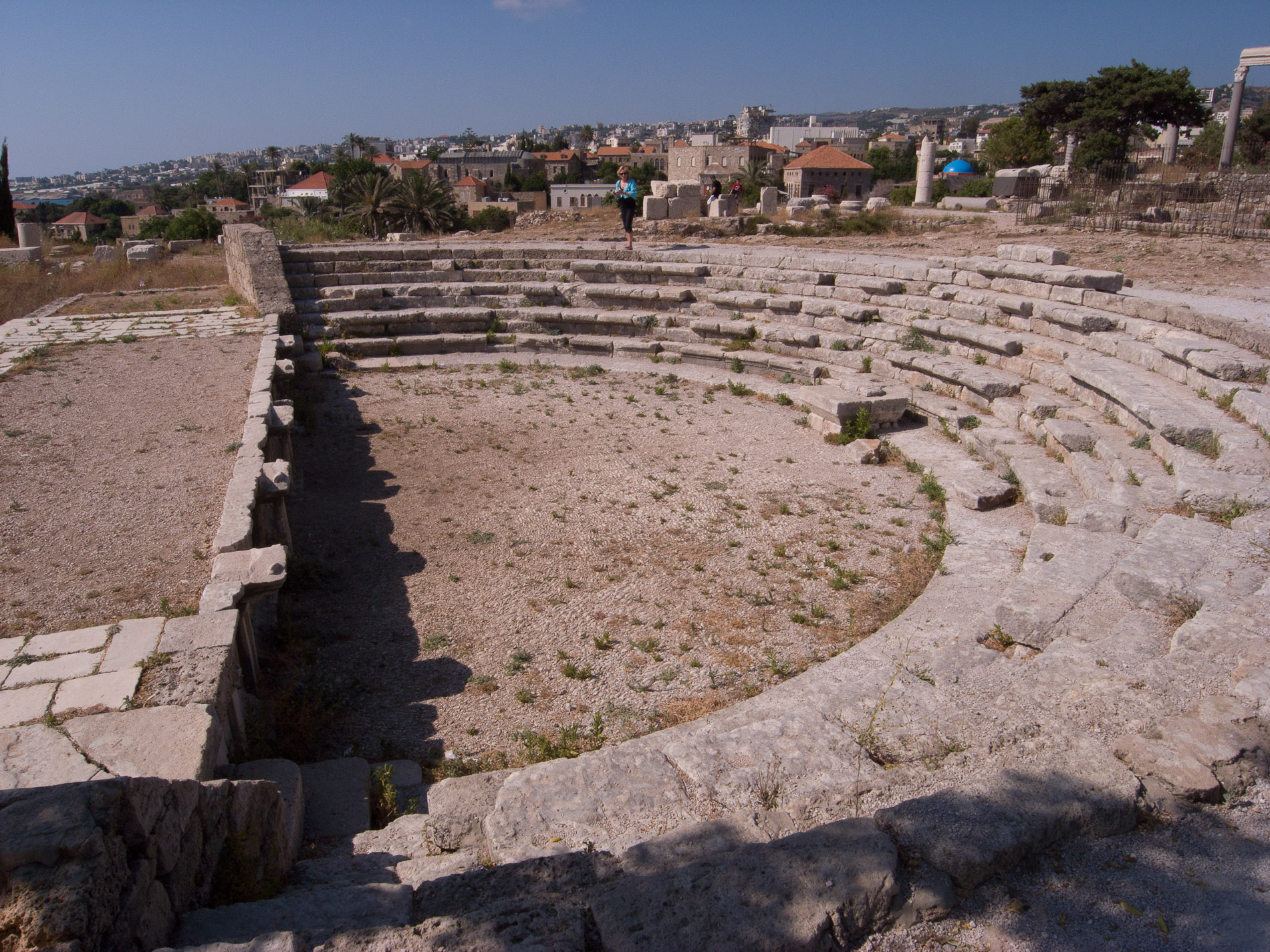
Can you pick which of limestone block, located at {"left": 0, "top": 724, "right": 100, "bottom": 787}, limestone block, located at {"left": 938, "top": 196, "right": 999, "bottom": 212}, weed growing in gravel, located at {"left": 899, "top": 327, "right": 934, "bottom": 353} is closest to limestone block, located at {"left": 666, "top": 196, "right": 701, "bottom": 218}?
limestone block, located at {"left": 938, "top": 196, "right": 999, "bottom": 212}

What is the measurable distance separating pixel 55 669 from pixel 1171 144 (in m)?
43.5

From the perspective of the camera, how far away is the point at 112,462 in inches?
296

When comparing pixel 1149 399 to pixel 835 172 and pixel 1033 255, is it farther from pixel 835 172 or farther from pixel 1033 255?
pixel 835 172

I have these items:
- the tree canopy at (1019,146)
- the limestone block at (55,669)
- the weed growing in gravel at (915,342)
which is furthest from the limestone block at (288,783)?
the tree canopy at (1019,146)

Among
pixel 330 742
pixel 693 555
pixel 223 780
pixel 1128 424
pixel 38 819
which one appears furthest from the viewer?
pixel 1128 424

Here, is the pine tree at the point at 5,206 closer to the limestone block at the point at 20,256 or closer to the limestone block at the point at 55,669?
the limestone block at the point at 20,256

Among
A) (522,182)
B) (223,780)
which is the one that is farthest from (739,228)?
(522,182)

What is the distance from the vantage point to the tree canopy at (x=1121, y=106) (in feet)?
125

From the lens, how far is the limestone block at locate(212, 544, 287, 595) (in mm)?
5160

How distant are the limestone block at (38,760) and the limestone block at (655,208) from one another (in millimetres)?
18927

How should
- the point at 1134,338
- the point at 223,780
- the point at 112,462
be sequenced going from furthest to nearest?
the point at 1134,338 < the point at 112,462 < the point at 223,780

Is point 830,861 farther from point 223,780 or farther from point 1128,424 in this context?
point 1128,424

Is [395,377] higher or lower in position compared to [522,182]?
lower

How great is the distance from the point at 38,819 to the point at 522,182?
10606 centimetres
